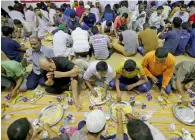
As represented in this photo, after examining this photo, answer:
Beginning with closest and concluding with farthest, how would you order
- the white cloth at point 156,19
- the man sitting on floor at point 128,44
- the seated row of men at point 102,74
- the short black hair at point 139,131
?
the short black hair at point 139,131 → the seated row of men at point 102,74 → the man sitting on floor at point 128,44 → the white cloth at point 156,19

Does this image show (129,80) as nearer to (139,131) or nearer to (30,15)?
(139,131)

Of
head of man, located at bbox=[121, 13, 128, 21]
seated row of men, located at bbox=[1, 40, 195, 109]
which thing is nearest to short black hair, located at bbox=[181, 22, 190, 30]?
seated row of men, located at bbox=[1, 40, 195, 109]

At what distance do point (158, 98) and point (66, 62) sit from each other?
1.65m

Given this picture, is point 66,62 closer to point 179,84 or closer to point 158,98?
point 158,98

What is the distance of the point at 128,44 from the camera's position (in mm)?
4414

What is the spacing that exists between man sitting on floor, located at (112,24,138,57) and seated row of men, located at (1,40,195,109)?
1.25 meters

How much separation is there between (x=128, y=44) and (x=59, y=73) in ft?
6.91

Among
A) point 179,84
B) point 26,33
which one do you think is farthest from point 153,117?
point 26,33

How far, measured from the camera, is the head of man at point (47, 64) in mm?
2816

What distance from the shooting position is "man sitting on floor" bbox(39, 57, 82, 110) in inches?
113

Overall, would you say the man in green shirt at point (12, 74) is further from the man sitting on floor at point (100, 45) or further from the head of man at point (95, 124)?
the head of man at point (95, 124)

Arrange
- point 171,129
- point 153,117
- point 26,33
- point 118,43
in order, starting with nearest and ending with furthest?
1. point 171,129
2. point 153,117
3. point 118,43
4. point 26,33

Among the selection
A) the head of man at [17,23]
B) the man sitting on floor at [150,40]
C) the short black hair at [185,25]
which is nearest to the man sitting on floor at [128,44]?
the man sitting on floor at [150,40]

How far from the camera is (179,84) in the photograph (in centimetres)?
305
